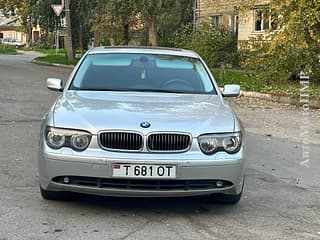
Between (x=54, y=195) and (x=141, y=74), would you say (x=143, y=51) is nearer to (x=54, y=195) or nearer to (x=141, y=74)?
(x=141, y=74)

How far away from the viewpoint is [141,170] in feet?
15.9

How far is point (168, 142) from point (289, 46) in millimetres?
11268

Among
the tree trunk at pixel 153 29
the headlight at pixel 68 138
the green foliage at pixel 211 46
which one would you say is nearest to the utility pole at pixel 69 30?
the tree trunk at pixel 153 29

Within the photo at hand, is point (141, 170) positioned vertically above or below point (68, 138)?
below

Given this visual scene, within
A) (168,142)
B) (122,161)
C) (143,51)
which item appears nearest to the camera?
(122,161)

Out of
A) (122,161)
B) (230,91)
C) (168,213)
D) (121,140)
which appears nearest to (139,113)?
(121,140)

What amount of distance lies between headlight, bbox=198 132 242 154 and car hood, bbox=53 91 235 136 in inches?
2.3

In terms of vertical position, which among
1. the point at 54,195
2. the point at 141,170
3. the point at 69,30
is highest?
the point at 69,30

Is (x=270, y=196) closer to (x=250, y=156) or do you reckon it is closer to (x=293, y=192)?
(x=293, y=192)

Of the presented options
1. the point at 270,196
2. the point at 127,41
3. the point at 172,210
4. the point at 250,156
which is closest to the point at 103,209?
Answer: the point at 172,210

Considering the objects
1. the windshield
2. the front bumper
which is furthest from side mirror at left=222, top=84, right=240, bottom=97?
the front bumper

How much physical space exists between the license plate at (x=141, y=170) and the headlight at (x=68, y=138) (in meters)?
0.34

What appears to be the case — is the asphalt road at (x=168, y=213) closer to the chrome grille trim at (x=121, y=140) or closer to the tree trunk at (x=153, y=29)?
the chrome grille trim at (x=121, y=140)

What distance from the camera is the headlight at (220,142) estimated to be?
16.3 ft
